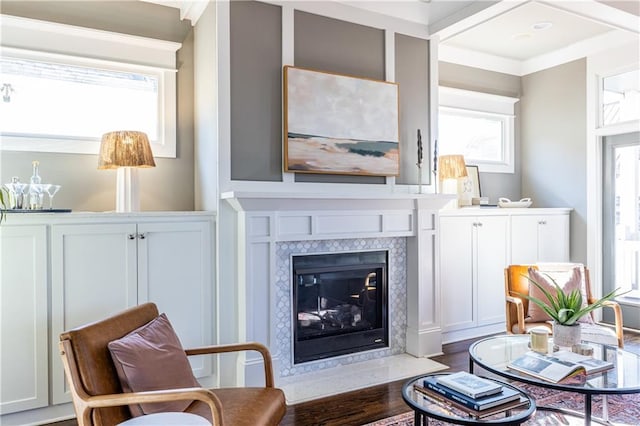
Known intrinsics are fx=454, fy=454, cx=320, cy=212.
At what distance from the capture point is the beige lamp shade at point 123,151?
116 inches

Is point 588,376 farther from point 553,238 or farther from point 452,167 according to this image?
point 553,238

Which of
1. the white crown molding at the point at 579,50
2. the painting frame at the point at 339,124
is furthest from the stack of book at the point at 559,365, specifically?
the white crown molding at the point at 579,50

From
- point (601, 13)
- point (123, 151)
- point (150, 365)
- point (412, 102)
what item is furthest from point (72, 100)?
point (601, 13)

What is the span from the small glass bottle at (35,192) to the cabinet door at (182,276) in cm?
62

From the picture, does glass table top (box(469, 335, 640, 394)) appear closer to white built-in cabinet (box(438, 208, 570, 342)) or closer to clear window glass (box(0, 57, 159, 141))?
white built-in cabinet (box(438, 208, 570, 342))

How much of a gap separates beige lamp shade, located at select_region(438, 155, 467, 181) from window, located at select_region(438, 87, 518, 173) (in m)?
0.40

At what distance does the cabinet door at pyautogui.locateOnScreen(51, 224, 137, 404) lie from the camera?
2639 mm

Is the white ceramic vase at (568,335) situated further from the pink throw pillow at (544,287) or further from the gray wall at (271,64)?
the gray wall at (271,64)

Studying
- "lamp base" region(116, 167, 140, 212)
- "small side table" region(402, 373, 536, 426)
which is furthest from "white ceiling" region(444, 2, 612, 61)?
"small side table" region(402, 373, 536, 426)

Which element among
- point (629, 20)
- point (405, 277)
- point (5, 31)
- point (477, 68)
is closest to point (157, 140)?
point (5, 31)

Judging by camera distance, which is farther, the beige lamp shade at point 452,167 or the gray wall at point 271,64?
the beige lamp shade at point 452,167

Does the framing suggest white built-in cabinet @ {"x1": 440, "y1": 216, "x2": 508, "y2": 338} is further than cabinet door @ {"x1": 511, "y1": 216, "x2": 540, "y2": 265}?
No

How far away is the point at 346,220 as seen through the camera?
3336 millimetres

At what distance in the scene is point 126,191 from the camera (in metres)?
3.02
